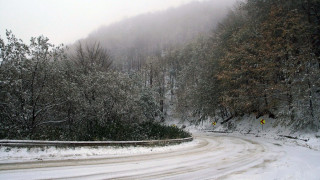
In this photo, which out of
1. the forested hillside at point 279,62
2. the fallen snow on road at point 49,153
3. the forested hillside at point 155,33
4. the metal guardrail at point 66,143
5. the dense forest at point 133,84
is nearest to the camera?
the fallen snow on road at point 49,153

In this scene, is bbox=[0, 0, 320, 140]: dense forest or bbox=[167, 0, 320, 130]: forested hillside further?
bbox=[167, 0, 320, 130]: forested hillside

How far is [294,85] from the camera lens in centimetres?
1969

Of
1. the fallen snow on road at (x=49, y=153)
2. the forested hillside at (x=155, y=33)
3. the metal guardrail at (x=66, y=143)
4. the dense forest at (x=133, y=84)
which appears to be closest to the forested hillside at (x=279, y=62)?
the dense forest at (x=133, y=84)

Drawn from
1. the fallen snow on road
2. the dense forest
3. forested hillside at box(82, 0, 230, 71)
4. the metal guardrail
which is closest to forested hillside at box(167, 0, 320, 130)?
the dense forest

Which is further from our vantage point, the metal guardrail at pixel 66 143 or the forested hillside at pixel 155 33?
the forested hillside at pixel 155 33

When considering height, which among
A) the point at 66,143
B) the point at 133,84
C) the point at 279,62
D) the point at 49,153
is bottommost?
the point at 49,153

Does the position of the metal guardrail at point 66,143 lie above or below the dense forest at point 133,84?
below

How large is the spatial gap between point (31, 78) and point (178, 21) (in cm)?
16698

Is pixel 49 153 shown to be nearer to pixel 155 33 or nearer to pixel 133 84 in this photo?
pixel 133 84

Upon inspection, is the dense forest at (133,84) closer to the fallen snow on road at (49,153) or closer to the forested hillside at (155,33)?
the fallen snow on road at (49,153)

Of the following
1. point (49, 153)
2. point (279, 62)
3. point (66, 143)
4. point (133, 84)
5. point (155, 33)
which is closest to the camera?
point (49, 153)

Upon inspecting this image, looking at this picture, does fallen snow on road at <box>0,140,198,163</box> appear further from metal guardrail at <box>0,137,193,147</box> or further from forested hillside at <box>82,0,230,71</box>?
forested hillside at <box>82,0,230,71</box>

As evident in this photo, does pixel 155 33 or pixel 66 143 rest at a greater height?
pixel 155 33

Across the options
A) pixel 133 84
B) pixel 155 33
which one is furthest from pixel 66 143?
pixel 155 33
